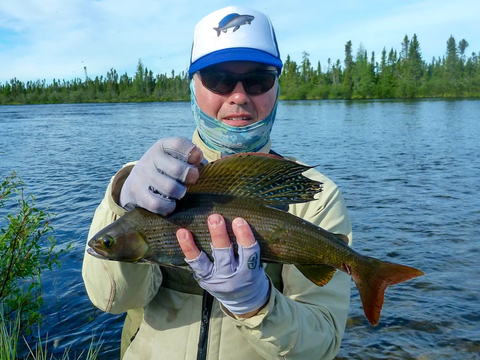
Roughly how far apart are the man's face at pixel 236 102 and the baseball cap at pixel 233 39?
9 cm

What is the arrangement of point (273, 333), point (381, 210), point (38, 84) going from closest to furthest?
point (273, 333)
point (381, 210)
point (38, 84)

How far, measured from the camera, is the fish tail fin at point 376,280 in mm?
2420

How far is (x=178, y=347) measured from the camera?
305 centimetres

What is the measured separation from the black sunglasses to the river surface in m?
5.21

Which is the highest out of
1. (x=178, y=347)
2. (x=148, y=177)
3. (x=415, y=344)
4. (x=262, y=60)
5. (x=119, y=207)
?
(x=262, y=60)

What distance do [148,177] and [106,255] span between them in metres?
0.49

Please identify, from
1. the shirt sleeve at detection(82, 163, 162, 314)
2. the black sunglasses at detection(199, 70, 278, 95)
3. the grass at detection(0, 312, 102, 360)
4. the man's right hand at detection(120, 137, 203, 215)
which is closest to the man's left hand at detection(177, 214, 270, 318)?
the man's right hand at detection(120, 137, 203, 215)

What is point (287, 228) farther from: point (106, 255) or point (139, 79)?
point (139, 79)

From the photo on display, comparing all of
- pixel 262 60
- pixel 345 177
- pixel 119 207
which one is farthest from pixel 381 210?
pixel 119 207

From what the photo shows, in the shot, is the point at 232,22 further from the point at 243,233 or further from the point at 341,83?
the point at 341,83

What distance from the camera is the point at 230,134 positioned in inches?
140

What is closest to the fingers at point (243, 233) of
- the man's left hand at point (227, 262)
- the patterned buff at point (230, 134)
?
the man's left hand at point (227, 262)

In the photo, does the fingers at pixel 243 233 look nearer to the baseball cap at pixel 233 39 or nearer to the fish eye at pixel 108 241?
the fish eye at pixel 108 241

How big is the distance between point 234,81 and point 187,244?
1.62m
